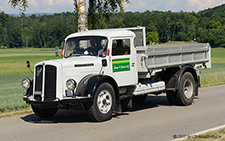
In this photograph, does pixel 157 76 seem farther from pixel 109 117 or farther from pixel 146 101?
pixel 109 117

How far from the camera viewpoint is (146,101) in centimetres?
1366

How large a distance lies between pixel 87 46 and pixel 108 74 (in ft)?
3.40

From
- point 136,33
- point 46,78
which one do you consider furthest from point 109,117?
point 136,33

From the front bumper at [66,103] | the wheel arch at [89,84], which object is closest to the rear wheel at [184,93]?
the wheel arch at [89,84]

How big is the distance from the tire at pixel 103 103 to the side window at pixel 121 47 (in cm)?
112

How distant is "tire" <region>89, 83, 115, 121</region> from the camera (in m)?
9.22

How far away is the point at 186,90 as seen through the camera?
1245 cm

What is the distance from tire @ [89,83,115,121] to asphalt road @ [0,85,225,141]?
0.63 feet

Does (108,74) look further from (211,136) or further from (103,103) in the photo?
(211,136)

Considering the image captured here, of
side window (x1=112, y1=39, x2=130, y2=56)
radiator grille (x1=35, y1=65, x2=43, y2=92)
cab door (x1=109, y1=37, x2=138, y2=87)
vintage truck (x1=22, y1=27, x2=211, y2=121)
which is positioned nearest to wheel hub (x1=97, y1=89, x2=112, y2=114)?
vintage truck (x1=22, y1=27, x2=211, y2=121)

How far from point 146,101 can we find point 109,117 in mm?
4258

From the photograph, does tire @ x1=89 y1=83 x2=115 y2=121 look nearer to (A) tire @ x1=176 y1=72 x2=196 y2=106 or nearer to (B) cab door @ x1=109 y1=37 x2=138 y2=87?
(B) cab door @ x1=109 y1=37 x2=138 y2=87

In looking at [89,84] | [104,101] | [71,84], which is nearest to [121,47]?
[104,101]

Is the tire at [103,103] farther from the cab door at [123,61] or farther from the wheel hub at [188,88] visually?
the wheel hub at [188,88]
